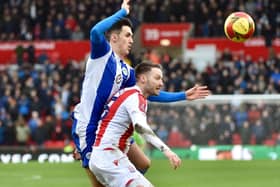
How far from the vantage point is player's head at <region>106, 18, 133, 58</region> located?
29.7ft

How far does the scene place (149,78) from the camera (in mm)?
8812

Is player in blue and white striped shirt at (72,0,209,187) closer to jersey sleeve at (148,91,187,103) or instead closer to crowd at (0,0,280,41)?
jersey sleeve at (148,91,187,103)

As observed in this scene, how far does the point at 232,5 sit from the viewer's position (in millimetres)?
34875

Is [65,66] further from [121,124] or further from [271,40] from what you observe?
[121,124]

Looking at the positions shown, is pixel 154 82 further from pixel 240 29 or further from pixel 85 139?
pixel 240 29

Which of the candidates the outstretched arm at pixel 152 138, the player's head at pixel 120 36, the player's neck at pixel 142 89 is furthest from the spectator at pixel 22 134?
the outstretched arm at pixel 152 138

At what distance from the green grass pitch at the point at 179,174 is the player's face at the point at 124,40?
660cm

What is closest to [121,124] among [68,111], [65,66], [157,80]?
[157,80]

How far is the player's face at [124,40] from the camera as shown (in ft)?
29.7

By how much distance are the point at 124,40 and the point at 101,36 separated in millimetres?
571

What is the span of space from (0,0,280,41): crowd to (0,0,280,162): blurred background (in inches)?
1.5

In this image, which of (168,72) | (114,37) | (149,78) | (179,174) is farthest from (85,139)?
(168,72)

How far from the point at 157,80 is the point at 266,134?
15438mm

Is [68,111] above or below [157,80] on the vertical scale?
below
